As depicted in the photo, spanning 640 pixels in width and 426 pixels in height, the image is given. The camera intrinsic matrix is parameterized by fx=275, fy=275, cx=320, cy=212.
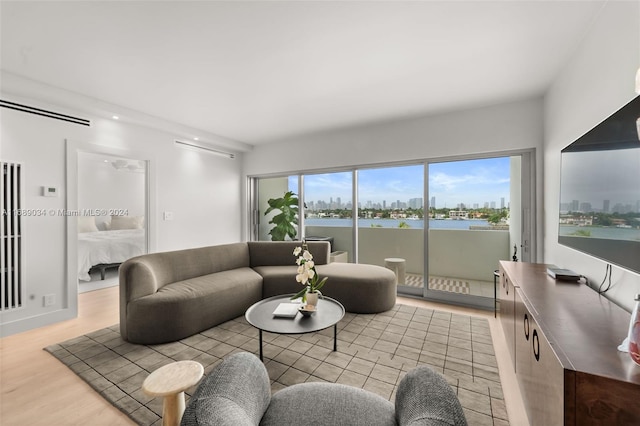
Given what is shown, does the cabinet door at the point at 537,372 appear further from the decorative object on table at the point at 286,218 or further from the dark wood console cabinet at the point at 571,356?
the decorative object on table at the point at 286,218

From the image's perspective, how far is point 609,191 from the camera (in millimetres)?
1411

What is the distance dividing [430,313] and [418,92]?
100 inches

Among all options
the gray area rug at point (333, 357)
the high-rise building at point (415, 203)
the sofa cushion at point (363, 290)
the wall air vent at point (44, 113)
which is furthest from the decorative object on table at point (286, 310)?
the wall air vent at point (44, 113)

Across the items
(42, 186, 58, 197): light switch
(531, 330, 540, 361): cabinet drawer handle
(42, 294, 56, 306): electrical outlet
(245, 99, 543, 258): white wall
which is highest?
(245, 99, 543, 258): white wall

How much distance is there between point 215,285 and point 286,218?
239 centimetres

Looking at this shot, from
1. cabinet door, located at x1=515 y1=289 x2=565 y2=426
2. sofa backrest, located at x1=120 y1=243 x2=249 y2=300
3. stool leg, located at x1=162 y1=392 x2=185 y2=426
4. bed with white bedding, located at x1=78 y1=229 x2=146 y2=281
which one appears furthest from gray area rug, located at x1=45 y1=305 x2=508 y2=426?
bed with white bedding, located at x1=78 y1=229 x2=146 y2=281

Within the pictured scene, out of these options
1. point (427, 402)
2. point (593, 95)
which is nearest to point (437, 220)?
point (593, 95)

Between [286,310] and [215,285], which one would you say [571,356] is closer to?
[286,310]

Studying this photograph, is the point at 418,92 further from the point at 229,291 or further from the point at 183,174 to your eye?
the point at 183,174

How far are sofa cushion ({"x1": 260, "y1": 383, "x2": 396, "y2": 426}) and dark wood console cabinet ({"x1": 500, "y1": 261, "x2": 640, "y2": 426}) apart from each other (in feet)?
1.99

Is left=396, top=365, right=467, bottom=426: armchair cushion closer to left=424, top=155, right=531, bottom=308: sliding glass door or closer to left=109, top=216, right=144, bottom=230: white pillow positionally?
left=424, top=155, right=531, bottom=308: sliding glass door

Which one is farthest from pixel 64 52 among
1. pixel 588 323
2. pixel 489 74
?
pixel 588 323

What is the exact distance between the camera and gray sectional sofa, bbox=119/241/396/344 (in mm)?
2490

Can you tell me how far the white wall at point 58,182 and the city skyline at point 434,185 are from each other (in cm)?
230
